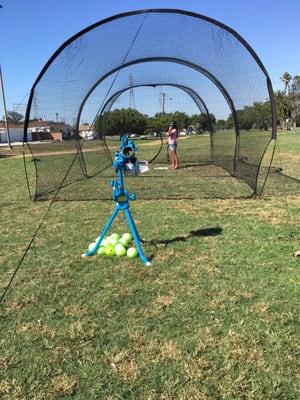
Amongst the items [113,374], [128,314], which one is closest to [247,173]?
[128,314]

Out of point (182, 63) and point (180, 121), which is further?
point (180, 121)

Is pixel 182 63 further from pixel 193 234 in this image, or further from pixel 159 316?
pixel 159 316

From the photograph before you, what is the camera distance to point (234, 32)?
7.46 m

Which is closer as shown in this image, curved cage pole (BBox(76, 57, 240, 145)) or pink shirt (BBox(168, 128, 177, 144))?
curved cage pole (BBox(76, 57, 240, 145))

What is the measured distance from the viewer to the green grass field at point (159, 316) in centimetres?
276

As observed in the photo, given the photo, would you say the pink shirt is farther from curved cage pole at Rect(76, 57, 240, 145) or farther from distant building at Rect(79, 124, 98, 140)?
curved cage pole at Rect(76, 57, 240, 145)

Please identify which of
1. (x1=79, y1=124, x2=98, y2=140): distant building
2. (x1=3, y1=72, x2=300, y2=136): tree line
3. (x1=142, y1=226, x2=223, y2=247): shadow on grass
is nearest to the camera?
(x1=142, y1=226, x2=223, y2=247): shadow on grass

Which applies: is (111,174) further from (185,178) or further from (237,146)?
(237,146)

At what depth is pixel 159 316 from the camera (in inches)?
141

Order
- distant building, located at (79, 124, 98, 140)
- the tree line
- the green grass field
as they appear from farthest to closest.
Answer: distant building, located at (79, 124, 98, 140), the tree line, the green grass field

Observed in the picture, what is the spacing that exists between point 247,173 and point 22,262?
6.33m

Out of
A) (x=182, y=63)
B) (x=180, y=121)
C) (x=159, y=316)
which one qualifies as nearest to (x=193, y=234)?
(x=159, y=316)

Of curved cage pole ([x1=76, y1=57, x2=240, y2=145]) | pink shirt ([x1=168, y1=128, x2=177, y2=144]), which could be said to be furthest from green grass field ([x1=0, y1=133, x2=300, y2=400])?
pink shirt ([x1=168, y1=128, x2=177, y2=144])

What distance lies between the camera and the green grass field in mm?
2758
